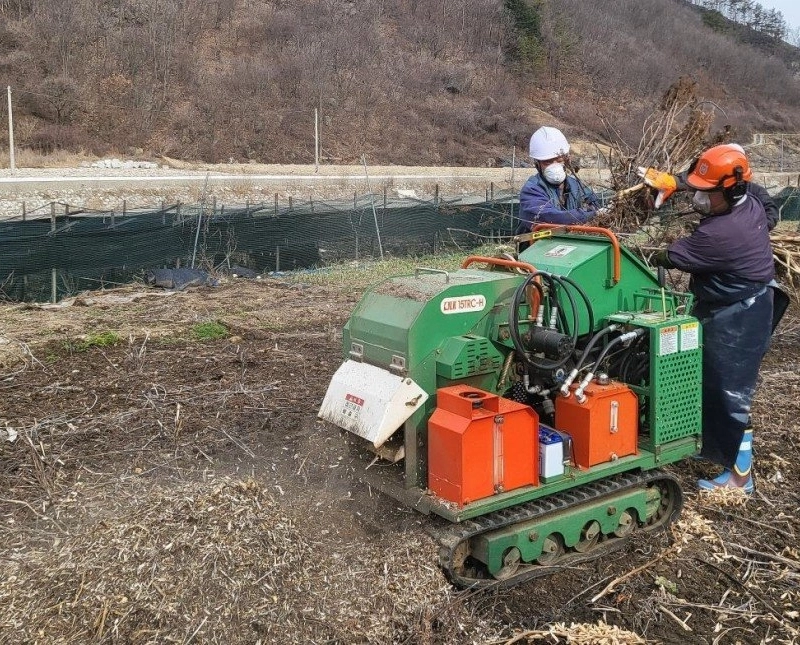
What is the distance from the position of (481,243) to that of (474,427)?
14766 millimetres

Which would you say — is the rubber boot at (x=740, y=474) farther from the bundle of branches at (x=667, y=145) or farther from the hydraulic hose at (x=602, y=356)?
the bundle of branches at (x=667, y=145)

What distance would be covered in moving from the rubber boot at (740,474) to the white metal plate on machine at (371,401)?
2413mm

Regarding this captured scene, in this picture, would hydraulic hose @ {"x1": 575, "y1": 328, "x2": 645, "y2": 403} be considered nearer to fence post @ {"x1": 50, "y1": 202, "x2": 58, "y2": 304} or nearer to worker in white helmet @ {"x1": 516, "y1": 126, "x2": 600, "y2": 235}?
worker in white helmet @ {"x1": 516, "y1": 126, "x2": 600, "y2": 235}

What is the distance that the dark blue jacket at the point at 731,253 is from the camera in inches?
198

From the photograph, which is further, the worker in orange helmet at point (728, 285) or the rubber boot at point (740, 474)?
the rubber boot at point (740, 474)

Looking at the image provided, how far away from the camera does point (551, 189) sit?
618 centimetres

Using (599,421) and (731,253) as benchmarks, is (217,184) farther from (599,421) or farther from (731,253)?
(599,421)

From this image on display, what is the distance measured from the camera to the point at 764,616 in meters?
4.04

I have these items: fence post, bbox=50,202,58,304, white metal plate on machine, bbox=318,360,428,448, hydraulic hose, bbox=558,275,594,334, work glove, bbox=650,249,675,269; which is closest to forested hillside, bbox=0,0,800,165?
fence post, bbox=50,202,58,304

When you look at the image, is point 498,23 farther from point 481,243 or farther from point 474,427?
point 474,427

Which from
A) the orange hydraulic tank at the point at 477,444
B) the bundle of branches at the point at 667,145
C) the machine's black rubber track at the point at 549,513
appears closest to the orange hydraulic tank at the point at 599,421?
the machine's black rubber track at the point at 549,513

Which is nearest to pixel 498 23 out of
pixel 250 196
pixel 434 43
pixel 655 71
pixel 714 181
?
pixel 434 43

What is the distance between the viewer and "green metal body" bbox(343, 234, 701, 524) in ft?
13.6

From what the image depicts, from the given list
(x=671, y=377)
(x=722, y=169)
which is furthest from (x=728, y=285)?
(x=671, y=377)
